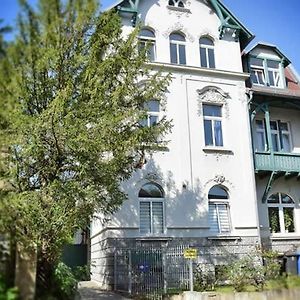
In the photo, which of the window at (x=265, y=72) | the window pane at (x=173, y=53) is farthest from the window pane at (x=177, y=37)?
the window at (x=265, y=72)

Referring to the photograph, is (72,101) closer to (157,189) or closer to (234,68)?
(157,189)

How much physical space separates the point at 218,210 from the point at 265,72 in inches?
313

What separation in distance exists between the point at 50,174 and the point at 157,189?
7.41 m

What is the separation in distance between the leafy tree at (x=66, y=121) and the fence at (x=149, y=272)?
13.1ft

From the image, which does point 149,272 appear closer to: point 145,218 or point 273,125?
point 145,218

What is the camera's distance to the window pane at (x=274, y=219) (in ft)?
62.8

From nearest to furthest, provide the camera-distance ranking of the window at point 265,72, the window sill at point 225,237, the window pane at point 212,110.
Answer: the window sill at point 225,237 → the window pane at point 212,110 → the window at point 265,72

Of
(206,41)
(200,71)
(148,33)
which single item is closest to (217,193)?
(200,71)

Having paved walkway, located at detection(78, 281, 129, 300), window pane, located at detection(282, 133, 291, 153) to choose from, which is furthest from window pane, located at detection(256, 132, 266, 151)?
paved walkway, located at detection(78, 281, 129, 300)

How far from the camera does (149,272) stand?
14703 millimetres

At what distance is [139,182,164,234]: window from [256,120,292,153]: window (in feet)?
19.6

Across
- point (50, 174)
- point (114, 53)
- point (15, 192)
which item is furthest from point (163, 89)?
point (15, 192)

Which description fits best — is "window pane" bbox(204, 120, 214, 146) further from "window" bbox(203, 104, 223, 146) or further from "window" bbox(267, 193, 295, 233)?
"window" bbox(267, 193, 295, 233)

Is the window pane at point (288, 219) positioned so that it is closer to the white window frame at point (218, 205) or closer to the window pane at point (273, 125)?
the white window frame at point (218, 205)
